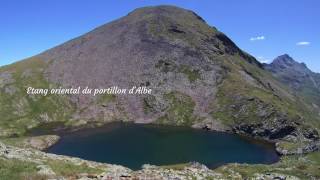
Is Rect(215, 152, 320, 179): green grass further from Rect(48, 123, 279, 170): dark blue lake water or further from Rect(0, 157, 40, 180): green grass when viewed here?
Rect(0, 157, 40, 180): green grass

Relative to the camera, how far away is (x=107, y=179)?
35.0 meters

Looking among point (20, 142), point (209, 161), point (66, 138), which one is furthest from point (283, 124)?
point (20, 142)

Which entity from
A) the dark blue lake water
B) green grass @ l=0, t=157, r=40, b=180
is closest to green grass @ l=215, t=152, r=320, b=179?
the dark blue lake water

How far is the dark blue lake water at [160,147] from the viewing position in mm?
140875

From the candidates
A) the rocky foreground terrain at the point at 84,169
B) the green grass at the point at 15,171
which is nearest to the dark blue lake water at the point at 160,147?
the rocky foreground terrain at the point at 84,169

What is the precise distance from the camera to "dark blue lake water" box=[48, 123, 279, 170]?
140875 mm

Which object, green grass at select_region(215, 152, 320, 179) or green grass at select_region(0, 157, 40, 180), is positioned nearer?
green grass at select_region(0, 157, 40, 180)

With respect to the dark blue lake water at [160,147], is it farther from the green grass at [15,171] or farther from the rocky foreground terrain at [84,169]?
the green grass at [15,171]

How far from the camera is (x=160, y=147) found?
15850 cm

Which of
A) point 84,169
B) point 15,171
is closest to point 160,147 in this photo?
point 84,169

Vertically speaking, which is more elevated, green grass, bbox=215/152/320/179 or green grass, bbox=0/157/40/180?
green grass, bbox=0/157/40/180

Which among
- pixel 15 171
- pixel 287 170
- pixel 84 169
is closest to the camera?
pixel 15 171

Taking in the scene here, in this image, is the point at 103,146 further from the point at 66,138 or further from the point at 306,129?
the point at 306,129

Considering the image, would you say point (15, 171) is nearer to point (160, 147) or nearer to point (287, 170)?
point (287, 170)
